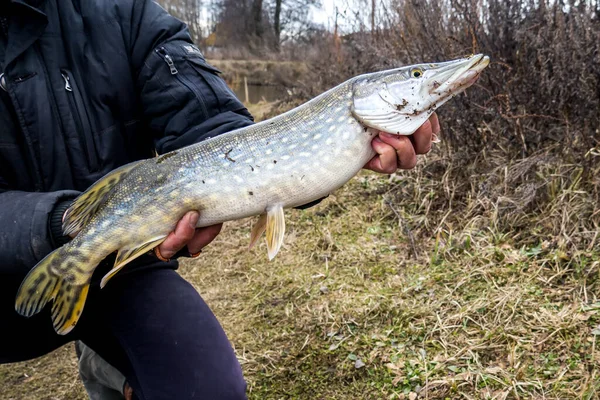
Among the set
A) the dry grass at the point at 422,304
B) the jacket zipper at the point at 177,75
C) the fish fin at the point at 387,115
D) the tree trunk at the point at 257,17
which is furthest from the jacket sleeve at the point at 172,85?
the tree trunk at the point at 257,17

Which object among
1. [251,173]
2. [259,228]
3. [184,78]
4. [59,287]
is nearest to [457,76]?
[251,173]

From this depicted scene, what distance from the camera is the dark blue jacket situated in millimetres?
1927

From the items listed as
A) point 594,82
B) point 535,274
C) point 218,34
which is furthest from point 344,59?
point 218,34

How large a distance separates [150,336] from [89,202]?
0.53 meters

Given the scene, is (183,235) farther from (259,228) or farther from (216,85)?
(216,85)

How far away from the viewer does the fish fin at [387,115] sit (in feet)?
5.94

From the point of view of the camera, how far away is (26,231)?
1.73 m

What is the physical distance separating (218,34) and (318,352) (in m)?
31.9

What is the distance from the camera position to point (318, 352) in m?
2.67

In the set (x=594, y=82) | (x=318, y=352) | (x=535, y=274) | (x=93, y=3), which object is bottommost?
(x=318, y=352)

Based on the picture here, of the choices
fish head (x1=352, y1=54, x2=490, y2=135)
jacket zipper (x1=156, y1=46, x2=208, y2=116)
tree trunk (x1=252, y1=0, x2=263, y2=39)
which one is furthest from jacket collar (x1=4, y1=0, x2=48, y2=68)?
tree trunk (x1=252, y1=0, x2=263, y2=39)

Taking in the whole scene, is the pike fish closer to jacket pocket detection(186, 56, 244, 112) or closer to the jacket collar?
jacket pocket detection(186, 56, 244, 112)

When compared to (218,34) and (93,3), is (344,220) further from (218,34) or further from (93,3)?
(218,34)

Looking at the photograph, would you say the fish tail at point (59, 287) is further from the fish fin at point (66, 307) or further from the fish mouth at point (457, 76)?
the fish mouth at point (457, 76)
